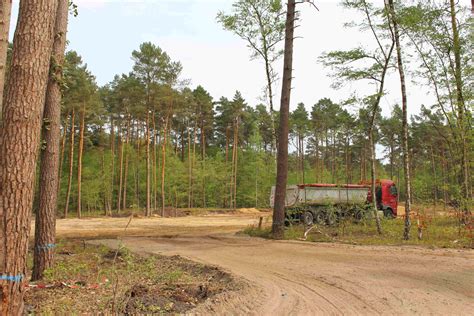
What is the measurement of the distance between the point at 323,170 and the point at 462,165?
45.1 meters

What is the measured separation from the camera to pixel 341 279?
7.64 metres

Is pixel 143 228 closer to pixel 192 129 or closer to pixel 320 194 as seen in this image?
pixel 320 194

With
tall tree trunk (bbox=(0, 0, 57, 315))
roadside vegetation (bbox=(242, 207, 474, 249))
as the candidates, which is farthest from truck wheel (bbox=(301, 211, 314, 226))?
tall tree trunk (bbox=(0, 0, 57, 315))

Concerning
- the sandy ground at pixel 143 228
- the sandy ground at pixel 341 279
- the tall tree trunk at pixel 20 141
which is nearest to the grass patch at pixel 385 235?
the sandy ground at pixel 341 279

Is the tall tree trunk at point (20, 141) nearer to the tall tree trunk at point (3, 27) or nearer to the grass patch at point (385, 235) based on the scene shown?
the tall tree trunk at point (3, 27)

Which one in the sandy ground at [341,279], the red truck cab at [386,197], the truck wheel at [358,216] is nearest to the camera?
the sandy ground at [341,279]

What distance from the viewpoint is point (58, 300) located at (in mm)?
5965

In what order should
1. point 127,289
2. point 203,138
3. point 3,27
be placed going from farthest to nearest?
point 203,138 < point 127,289 < point 3,27

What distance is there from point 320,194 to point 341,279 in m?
13.8

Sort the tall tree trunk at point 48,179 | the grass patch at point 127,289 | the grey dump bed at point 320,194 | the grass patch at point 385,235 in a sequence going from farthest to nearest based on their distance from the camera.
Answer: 1. the grey dump bed at point 320,194
2. the grass patch at point 385,235
3. the tall tree trunk at point 48,179
4. the grass patch at point 127,289

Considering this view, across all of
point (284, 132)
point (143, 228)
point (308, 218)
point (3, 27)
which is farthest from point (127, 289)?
point (143, 228)

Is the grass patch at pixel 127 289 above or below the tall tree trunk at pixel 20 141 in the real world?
below

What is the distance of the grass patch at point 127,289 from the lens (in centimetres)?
539

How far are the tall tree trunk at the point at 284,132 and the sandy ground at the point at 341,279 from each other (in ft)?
9.42
